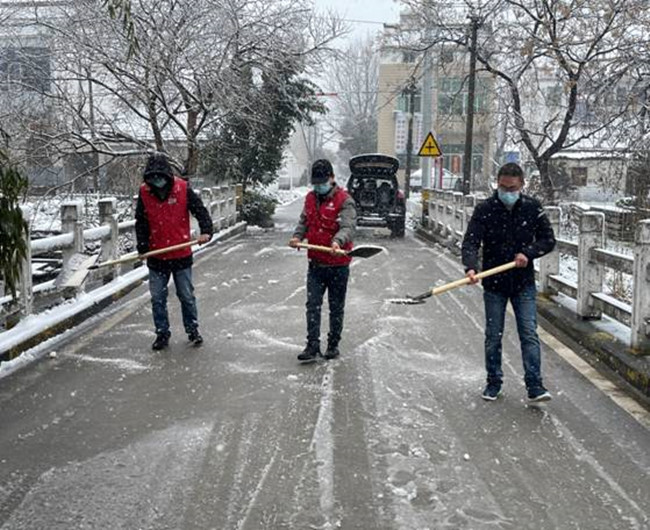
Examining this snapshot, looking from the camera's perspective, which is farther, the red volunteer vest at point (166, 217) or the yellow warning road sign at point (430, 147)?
the yellow warning road sign at point (430, 147)

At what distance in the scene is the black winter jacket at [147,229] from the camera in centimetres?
725

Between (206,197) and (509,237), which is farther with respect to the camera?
(206,197)

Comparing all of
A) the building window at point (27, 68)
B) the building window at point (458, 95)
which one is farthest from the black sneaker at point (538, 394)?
the building window at point (458, 95)

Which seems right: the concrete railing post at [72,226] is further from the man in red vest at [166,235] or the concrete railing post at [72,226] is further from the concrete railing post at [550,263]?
the concrete railing post at [550,263]

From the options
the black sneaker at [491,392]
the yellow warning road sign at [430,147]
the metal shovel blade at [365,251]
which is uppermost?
the yellow warning road sign at [430,147]

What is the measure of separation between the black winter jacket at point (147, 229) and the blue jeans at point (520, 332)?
9.37ft

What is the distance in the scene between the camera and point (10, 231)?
4.68m

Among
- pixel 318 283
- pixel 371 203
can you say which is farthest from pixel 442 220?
pixel 318 283

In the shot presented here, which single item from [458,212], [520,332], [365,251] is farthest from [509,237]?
[458,212]

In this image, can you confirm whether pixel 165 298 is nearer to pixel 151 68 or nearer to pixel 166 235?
pixel 166 235

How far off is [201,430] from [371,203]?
17.9m

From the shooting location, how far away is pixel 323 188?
6.63 metres

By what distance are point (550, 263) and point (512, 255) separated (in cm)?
405

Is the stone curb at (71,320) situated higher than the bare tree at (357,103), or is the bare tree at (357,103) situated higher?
the bare tree at (357,103)
